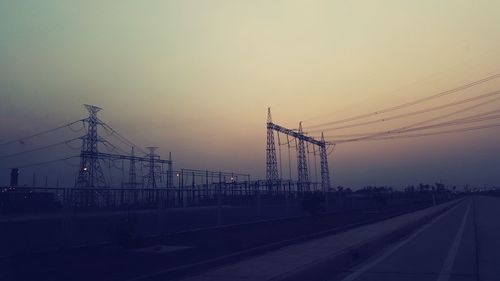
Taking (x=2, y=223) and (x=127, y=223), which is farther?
(x=127, y=223)

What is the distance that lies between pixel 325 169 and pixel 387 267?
7034 cm

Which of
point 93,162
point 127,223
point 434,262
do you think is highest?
point 93,162

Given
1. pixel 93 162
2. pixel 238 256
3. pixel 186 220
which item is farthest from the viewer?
pixel 93 162

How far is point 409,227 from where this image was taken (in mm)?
29391

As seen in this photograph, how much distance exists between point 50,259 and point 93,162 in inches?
1734

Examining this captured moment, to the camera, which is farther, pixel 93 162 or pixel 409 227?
pixel 93 162

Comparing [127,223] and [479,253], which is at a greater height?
[127,223]

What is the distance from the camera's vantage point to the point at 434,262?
15.4 metres

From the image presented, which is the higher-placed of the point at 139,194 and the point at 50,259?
the point at 139,194

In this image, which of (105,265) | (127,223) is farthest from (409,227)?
(105,265)

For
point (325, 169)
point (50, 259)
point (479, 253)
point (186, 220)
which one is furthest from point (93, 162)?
point (479, 253)

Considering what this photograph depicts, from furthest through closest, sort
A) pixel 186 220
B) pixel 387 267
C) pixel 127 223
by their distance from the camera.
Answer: pixel 186 220 → pixel 127 223 → pixel 387 267

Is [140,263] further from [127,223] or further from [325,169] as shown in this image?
[325,169]

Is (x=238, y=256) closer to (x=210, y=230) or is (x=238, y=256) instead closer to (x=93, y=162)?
(x=210, y=230)
